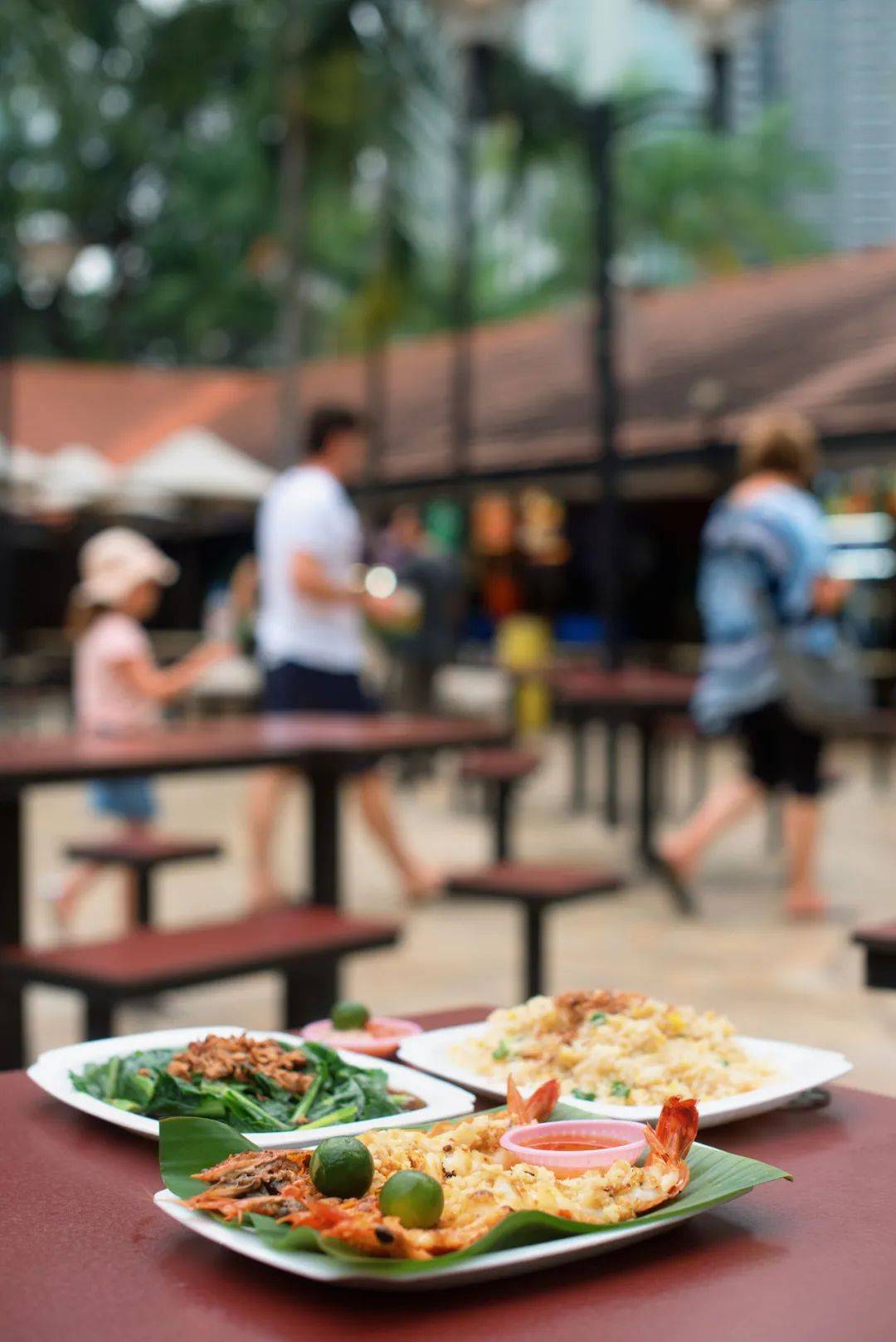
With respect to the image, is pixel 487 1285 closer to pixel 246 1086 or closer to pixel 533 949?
pixel 246 1086

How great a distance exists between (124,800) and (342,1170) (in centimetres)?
412

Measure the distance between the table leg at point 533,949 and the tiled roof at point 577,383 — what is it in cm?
463

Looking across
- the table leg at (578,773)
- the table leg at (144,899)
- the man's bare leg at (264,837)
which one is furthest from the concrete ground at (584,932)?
the man's bare leg at (264,837)

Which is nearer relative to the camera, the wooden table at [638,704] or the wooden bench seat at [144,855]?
the wooden bench seat at [144,855]

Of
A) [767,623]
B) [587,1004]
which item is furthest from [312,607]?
[587,1004]

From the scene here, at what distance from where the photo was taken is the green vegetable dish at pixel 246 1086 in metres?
1.49

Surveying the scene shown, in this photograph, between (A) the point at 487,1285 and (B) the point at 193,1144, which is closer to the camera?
(A) the point at 487,1285

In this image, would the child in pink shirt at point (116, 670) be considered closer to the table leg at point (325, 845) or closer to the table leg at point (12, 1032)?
the table leg at point (325, 845)

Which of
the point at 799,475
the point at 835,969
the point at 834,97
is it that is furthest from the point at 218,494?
the point at 835,969

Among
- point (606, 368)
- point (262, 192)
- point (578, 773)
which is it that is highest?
point (262, 192)

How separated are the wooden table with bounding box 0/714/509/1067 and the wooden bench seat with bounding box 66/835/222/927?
14.4 inches

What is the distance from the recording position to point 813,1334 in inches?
40.9

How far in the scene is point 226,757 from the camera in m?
3.89

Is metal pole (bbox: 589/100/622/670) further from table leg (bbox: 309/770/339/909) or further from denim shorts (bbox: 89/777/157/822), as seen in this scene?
table leg (bbox: 309/770/339/909)
